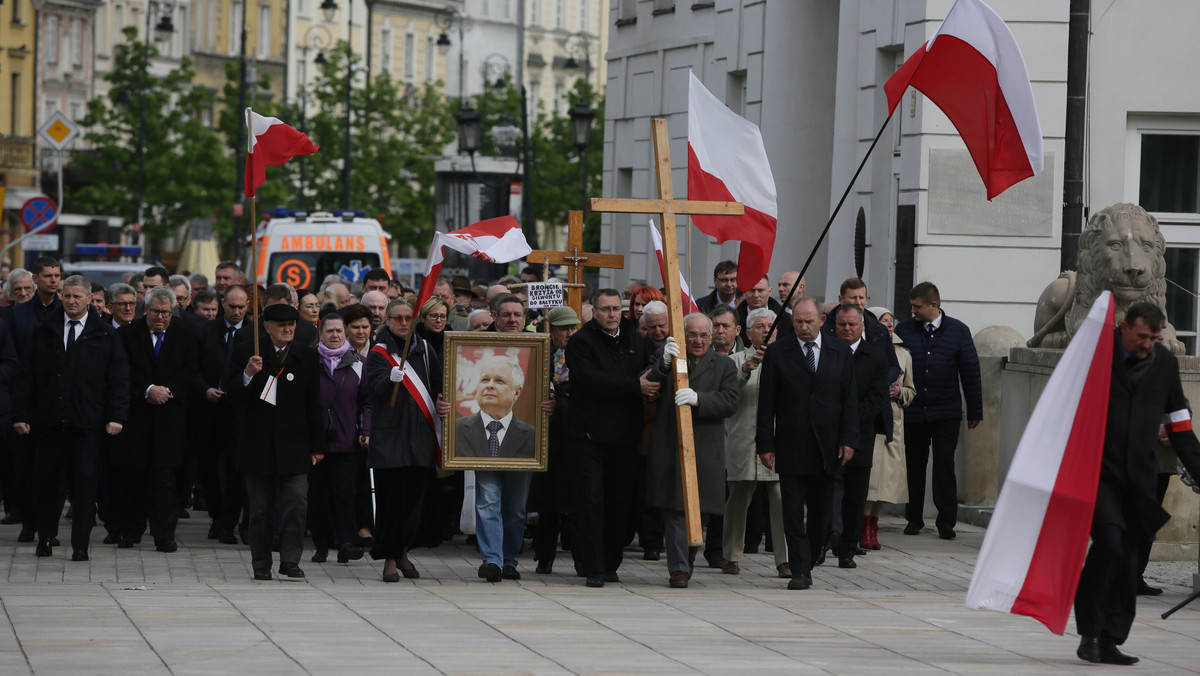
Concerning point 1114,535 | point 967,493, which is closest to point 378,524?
point 1114,535

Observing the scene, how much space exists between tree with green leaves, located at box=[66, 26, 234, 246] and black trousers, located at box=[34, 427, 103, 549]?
51.7m

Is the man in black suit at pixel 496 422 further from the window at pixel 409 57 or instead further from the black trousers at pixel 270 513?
the window at pixel 409 57

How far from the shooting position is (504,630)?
10906 mm

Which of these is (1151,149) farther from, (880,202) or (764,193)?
(764,193)

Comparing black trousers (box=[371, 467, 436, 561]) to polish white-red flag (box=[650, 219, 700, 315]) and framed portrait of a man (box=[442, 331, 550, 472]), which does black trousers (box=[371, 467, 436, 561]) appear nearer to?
framed portrait of a man (box=[442, 331, 550, 472])

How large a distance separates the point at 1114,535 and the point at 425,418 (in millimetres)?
4816

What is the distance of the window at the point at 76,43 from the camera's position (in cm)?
8756

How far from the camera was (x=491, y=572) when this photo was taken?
13203mm

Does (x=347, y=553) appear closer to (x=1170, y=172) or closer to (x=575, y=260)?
(x=575, y=260)

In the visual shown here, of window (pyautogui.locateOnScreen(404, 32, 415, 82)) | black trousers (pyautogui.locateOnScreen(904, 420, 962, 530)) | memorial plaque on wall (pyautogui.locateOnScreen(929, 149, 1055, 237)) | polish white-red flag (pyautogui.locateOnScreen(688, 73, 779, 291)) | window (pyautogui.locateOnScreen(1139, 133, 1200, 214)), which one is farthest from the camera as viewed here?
window (pyautogui.locateOnScreen(404, 32, 415, 82))

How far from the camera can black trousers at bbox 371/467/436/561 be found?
13.2 metres

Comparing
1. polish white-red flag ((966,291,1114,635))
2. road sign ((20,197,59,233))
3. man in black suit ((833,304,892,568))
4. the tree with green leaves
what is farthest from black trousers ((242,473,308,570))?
the tree with green leaves

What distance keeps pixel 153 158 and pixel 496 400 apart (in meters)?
54.9

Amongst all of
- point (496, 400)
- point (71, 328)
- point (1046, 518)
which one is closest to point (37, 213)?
point (71, 328)
